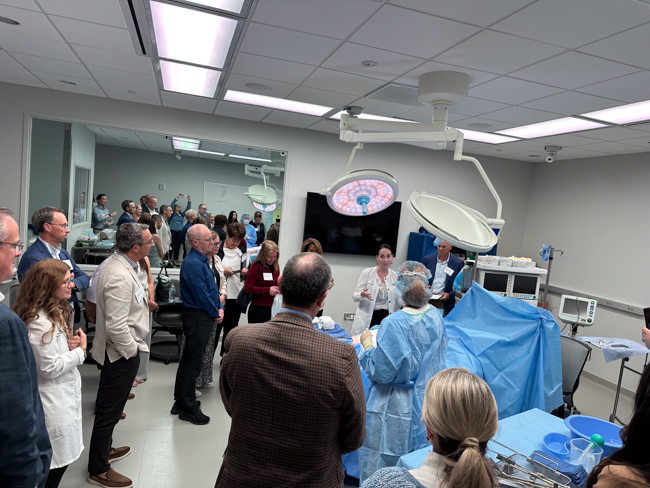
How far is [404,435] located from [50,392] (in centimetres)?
174

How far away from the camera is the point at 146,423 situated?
3.12m

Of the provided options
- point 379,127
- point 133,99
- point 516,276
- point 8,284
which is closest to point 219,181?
point 133,99

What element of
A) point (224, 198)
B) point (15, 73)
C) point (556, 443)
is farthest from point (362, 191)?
point (224, 198)

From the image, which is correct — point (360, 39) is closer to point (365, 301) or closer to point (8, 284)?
point (365, 301)

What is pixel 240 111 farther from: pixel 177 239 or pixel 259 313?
pixel 177 239

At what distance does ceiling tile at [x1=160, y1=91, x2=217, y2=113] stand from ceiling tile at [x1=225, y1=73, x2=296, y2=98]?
70 cm

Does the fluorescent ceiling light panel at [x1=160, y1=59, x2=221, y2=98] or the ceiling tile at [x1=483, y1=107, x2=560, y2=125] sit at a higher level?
the ceiling tile at [x1=483, y1=107, x2=560, y2=125]

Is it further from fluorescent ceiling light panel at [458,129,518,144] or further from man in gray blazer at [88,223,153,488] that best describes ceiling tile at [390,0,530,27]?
fluorescent ceiling light panel at [458,129,518,144]

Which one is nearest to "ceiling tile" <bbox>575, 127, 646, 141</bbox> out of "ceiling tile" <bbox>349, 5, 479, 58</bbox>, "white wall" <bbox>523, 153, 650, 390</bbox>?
"white wall" <bbox>523, 153, 650, 390</bbox>

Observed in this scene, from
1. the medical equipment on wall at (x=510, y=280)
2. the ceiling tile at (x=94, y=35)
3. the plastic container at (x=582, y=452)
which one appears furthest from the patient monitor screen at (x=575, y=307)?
the ceiling tile at (x=94, y=35)

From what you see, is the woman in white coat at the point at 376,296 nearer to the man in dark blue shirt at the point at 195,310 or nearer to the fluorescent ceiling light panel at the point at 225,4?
the man in dark blue shirt at the point at 195,310

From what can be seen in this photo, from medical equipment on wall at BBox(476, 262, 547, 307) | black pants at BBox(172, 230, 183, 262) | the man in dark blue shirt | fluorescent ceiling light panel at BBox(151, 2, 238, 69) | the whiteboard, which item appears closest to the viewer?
fluorescent ceiling light panel at BBox(151, 2, 238, 69)

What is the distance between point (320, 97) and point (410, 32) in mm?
1533

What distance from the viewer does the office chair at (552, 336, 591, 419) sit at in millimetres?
3034
